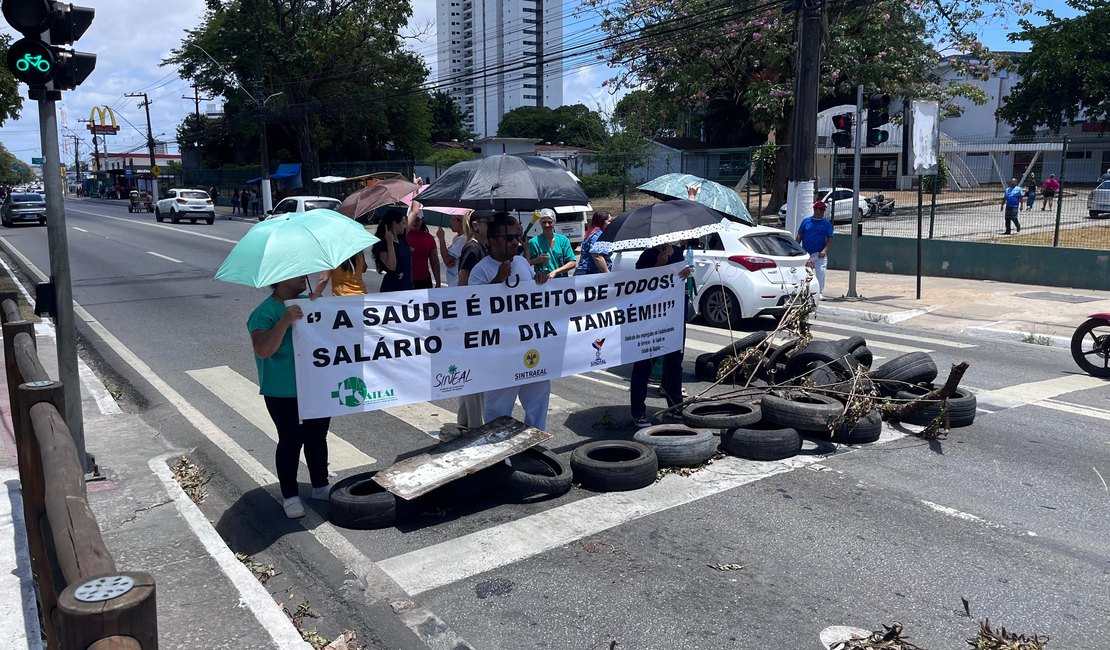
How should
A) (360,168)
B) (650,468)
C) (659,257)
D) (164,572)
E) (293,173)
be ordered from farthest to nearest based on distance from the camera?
1. (293,173)
2. (360,168)
3. (659,257)
4. (650,468)
5. (164,572)

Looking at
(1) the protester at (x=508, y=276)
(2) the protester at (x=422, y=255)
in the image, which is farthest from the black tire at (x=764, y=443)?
(2) the protester at (x=422, y=255)

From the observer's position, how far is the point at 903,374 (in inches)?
307

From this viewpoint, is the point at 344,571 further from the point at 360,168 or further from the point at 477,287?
the point at 360,168

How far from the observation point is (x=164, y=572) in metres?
4.83

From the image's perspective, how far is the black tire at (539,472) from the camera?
5.87 meters

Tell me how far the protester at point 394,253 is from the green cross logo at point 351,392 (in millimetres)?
2147

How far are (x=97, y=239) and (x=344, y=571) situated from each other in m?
30.7

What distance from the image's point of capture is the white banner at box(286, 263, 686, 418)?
5.66 meters

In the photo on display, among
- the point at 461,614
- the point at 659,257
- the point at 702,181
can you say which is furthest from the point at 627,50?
the point at 461,614

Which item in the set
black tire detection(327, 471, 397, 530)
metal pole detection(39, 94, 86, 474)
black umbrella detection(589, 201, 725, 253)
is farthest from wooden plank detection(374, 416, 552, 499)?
metal pole detection(39, 94, 86, 474)

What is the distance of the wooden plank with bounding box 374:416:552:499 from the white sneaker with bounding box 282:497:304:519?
0.58 meters

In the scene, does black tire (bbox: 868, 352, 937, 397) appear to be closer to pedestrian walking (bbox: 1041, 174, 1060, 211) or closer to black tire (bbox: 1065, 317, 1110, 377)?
black tire (bbox: 1065, 317, 1110, 377)

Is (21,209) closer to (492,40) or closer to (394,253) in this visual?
(394,253)

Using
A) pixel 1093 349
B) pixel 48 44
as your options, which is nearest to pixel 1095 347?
pixel 1093 349
